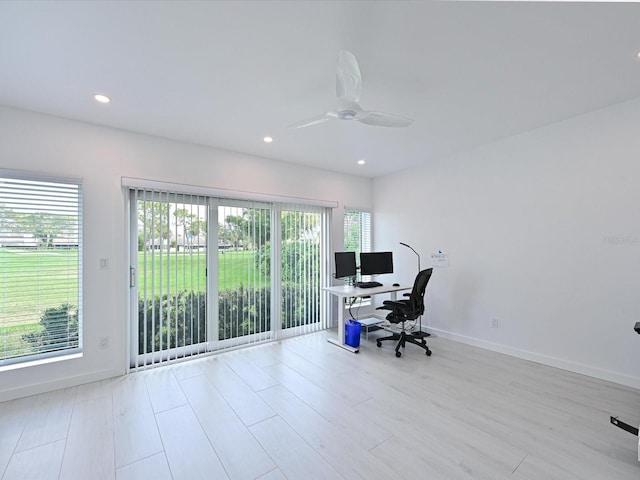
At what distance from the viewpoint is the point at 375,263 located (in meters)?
4.65

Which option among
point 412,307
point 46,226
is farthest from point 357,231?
point 46,226

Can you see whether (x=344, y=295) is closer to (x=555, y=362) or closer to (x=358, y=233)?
(x=358, y=233)

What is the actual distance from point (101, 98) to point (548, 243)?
4.84 meters

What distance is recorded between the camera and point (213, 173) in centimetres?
375

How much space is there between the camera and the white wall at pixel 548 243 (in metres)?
2.80

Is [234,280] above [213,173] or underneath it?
underneath

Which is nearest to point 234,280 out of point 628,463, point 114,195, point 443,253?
point 114,195

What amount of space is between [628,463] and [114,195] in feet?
15.8

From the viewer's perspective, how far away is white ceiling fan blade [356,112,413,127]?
2239mm

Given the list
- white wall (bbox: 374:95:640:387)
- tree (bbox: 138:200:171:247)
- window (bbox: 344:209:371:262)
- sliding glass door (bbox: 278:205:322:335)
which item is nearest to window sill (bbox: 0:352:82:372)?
tree (bbox: 138:200:171:247)

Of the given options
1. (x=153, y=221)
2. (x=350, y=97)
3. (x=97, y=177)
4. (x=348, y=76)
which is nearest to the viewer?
(x=348, y=76)

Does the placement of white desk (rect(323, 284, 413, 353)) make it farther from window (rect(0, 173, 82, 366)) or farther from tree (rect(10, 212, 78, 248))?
tree (rect(10, 212, 78, 248))

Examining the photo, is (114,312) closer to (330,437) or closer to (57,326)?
(57,326)

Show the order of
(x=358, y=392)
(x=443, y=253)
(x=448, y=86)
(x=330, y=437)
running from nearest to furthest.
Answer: (x=330, y=437), (x=448, y=86), (x=358, y=392), (x=443, y=253)
